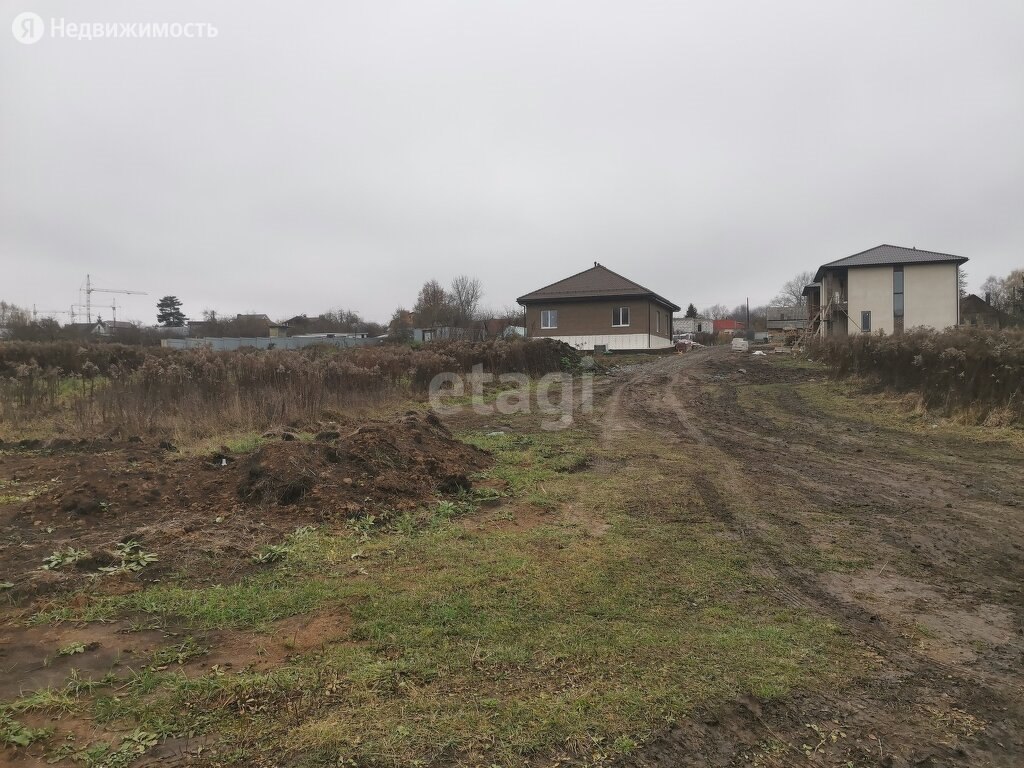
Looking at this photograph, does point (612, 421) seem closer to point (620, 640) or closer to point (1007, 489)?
point (1007, 489)

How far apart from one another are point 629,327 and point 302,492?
31675mm

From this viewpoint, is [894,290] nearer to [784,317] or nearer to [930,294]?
[930,294]

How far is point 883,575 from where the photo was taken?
4.46 meters

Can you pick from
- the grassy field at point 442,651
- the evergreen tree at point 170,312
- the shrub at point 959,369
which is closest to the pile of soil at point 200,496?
the grassy field at point 442,651

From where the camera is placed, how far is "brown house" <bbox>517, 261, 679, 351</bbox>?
3606 centimetres

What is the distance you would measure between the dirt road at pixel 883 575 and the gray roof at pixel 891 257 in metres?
27.1

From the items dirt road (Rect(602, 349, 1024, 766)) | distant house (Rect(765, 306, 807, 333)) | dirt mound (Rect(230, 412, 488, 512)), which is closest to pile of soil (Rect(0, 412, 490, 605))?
dirt mound (Rect(230, 412, 488, 512))

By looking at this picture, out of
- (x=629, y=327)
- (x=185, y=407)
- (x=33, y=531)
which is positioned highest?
(x=629, y=327)

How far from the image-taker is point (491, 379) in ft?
68.0

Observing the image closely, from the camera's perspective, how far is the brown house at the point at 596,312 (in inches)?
1420

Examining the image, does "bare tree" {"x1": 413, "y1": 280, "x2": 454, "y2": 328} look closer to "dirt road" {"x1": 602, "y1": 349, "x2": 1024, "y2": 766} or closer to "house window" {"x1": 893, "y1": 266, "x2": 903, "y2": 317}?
"house window" {"x1": 893, "y1": 266, "x2": 903, "y2": 317}

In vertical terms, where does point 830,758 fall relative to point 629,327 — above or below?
below

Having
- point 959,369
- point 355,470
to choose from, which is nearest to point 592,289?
point 959,369

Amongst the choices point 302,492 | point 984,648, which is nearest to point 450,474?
point 302,492
